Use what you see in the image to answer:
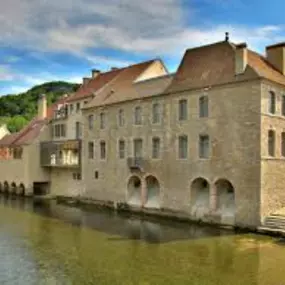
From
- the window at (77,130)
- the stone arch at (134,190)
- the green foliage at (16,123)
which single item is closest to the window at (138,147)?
the stone arch at (134,190)

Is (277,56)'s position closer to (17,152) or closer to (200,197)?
(200,197)

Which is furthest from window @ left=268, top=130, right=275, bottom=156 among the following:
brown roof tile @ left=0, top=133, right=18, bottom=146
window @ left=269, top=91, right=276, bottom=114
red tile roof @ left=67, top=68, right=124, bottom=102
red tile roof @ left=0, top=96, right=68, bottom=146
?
brown roof tile @ left=0, top=133, right=18, bottom=146

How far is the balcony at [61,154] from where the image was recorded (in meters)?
45.0

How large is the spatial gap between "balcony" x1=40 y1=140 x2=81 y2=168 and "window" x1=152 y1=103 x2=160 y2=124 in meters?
11.9

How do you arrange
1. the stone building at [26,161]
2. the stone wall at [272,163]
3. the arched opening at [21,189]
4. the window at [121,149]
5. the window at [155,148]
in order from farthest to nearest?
1. the arched opening at [21,189]
2. the stone building at [26,161]
3. the window at [121,149]
4. the window at [155,148]
5. the stone wall at [272,163]

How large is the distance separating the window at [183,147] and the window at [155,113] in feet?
10.0

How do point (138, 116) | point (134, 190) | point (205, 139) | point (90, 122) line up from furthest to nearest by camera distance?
point (90, 122) → point (134, 190) → point (138, 116) → point (205, 139)

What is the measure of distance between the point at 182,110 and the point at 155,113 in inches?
122

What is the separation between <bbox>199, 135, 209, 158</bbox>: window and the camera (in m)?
30.9

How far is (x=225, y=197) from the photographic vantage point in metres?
30.3

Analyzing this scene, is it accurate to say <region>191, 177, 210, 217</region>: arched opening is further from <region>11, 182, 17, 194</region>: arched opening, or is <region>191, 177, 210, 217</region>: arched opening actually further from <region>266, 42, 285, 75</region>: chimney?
<region>11, 182, 17, 194</region>: arched opening

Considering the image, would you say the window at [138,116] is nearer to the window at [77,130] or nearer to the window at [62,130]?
the window at [77,130]

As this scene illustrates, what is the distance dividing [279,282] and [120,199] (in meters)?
21.7

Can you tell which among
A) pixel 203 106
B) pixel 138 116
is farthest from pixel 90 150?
pixel 203 106
